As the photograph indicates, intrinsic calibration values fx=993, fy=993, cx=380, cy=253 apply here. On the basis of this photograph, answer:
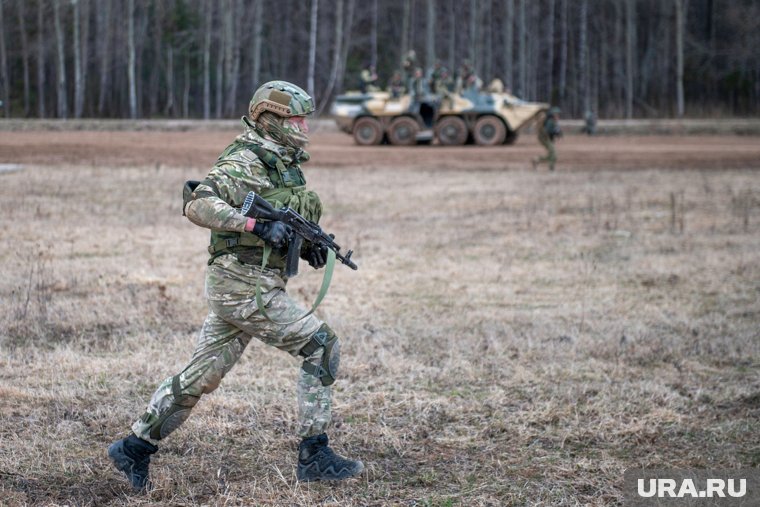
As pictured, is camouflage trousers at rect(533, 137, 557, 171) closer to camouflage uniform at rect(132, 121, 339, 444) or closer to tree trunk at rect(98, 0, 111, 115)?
camouflage uniform at rect(132, 121, 339, 444)

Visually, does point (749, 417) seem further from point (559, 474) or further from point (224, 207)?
point (224, 207)

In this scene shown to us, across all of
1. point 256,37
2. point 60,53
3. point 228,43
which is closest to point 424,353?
point 60,53

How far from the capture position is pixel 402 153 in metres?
26.4

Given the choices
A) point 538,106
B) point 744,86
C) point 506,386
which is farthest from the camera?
point 744,86

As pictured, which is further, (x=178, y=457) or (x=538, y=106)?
(x=538, y=106)

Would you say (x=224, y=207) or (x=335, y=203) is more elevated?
(x=224, y=207)

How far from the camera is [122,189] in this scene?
1683 cm

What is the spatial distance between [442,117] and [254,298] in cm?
2657

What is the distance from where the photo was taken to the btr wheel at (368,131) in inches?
1214

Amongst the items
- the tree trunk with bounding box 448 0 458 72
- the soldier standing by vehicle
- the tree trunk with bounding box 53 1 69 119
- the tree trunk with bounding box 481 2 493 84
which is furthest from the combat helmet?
the tree trunk with bounding box 481 2 493 84

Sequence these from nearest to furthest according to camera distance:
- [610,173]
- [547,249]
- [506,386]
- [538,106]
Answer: [506,386] < [547,249] < [610,173] < [538,106]

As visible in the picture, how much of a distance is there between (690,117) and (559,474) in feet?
130

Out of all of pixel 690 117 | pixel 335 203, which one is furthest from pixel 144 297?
pixel 690 117

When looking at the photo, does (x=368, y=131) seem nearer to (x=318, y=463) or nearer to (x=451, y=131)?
(x=451, y=131)
